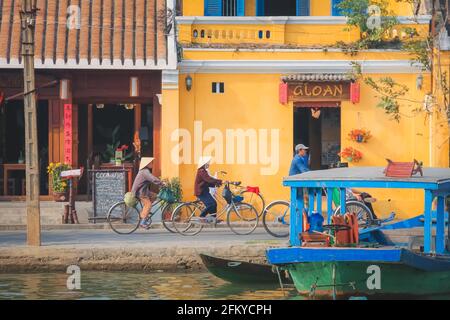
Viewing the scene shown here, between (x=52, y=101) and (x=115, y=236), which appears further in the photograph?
(x=52, y=101)

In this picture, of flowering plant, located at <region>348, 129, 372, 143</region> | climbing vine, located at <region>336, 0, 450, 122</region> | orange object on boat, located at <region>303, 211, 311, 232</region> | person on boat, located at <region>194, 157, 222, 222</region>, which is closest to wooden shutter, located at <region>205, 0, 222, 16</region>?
climbing vine, located at <region>336, 0, 450, 122</region>

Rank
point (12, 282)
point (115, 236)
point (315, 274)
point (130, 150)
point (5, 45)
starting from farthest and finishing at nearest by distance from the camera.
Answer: point (130, 150) → point (5, 45) → point (115, 236) → point (12, 282) → point (315, 274)

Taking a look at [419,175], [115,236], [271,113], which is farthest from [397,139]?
[419,175]

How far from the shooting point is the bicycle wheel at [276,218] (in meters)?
27.6

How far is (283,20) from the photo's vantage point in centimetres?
3291

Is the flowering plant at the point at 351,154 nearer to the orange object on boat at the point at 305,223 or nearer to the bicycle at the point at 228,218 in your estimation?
the bicycle at the point at 228,218

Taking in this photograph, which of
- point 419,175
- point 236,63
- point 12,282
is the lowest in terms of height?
point 12,282

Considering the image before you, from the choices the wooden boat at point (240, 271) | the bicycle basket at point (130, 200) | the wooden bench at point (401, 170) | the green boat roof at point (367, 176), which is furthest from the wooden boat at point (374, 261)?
the bicycle basket at point (130, 200)

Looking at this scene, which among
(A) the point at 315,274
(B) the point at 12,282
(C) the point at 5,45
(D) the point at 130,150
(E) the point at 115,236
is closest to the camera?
(A) the point at 315,274

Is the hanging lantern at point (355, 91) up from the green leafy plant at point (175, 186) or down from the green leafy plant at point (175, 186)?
up

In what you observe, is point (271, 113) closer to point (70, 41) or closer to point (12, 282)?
point (70, 41)

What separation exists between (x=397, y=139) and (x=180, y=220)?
7.30 m

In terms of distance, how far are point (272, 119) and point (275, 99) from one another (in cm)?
49

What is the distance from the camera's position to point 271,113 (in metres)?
33.1
